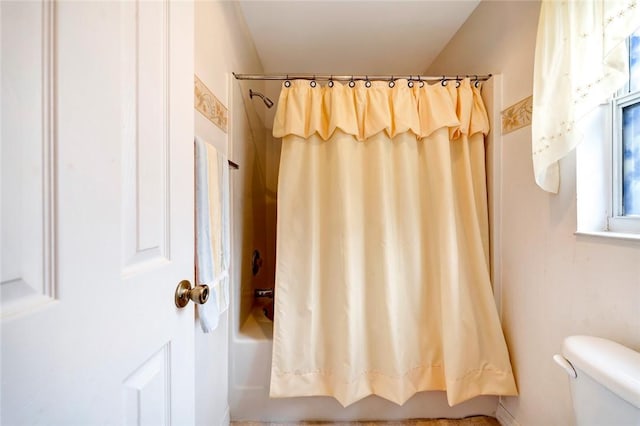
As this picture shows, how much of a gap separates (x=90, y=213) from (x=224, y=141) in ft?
3.14

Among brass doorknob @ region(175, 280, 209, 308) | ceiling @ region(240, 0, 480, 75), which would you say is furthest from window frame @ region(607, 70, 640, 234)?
brass doorknob @ region(175, 280, 209, 308)

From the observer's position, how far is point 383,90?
1354mm

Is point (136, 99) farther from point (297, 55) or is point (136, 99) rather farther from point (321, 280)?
point (297, 55)

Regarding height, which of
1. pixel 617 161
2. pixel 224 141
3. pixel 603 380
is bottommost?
pixel 603 380

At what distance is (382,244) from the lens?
4.33ft

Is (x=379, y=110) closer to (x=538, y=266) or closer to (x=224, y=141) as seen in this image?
(x=224, y=141)

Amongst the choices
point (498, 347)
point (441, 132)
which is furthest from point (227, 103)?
point (498, 347)

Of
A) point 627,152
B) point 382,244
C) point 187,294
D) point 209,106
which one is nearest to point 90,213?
point 187,294

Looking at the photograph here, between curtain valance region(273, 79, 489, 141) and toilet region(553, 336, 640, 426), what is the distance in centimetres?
101

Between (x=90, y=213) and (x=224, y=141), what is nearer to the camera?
(x=90, y=213)

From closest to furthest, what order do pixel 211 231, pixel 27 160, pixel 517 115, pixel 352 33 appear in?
pixel 27 160
pixel 211 231
pixel 517 115
pixel 352 33

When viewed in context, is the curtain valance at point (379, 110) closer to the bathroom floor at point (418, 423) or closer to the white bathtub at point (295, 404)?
the white bathtub at point (295, 404)

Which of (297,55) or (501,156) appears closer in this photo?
(501,156)

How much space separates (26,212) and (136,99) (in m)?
0.27
